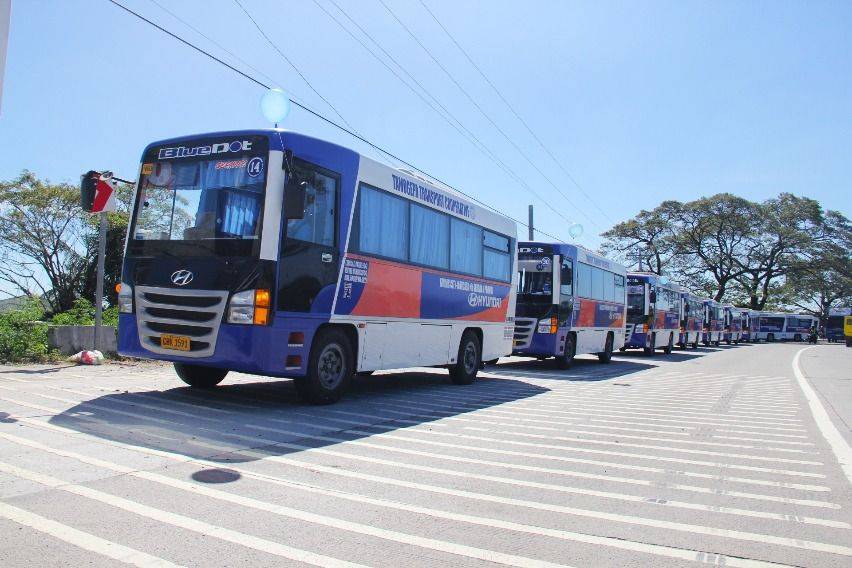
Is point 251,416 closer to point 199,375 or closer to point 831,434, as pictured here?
point 199,375

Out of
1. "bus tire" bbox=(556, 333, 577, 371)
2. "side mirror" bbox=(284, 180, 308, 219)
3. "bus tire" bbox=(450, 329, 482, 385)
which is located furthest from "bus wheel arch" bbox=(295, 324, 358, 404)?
"bus tire" bbox=(556, 333, 577, 371)

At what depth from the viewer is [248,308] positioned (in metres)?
7.53

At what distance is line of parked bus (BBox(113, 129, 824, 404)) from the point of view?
25.0ft

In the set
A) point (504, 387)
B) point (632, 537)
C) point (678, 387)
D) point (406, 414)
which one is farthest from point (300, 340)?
point (678, 387)

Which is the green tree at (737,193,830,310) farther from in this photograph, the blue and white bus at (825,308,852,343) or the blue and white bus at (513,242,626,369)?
the blue and white bus at (513,242,626,369)

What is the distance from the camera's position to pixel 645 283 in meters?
28.1

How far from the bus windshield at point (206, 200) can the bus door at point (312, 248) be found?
47 cm

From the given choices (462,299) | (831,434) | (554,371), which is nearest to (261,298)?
(462,299)

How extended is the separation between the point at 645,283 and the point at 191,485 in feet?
84.7

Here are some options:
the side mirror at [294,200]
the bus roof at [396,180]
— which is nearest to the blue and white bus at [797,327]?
the bus roof at [396,180]

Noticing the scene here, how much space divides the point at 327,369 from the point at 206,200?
2608mm

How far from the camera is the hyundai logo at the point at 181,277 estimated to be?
25.5ft

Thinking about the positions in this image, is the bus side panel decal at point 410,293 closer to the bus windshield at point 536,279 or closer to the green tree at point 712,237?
the bus windshield at point 536,279

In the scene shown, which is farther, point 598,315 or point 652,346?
point 652,346
